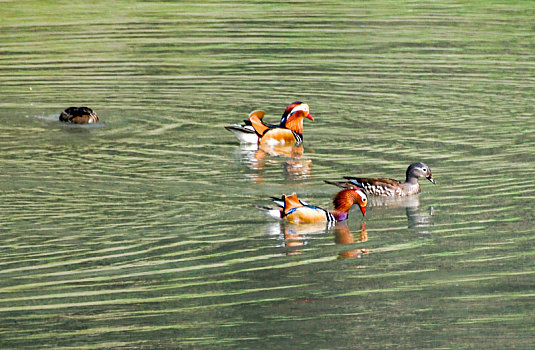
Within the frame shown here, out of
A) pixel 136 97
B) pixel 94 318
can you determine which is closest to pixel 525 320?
pixel 94 318

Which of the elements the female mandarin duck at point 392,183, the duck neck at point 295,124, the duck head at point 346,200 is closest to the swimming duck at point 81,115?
the duck neck at point 295,124

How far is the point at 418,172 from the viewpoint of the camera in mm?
13453

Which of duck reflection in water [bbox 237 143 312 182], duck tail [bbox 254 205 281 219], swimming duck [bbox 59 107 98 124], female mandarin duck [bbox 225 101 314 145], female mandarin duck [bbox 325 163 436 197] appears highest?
swimming duck [bbox 59 107 98 124]

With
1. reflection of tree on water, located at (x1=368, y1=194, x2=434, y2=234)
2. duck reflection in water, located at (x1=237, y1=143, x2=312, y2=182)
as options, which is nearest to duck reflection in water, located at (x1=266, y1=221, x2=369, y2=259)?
reflection of tree on water, located at (x1=368, y1=194, x2=434, y2=234)

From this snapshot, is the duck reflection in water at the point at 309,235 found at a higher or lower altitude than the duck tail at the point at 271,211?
lower

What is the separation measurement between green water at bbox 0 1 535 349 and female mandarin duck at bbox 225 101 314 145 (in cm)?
23

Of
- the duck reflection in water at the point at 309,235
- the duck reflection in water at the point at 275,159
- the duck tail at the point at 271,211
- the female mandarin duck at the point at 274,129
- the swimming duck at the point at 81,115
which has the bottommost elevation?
the duck reflection in water at the point at 309,235

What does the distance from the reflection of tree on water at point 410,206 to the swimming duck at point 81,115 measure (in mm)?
5558

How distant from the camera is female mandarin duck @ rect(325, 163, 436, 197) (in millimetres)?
13141

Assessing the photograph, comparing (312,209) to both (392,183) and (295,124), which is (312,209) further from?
(295,124)

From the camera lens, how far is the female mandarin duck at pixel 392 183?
1314 cm

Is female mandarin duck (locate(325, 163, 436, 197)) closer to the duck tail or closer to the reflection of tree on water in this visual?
the reflection of tree on water

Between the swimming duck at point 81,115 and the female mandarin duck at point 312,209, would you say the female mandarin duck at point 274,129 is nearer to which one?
the swimming duck at point 81,115

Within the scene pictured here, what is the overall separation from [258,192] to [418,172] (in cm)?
177
